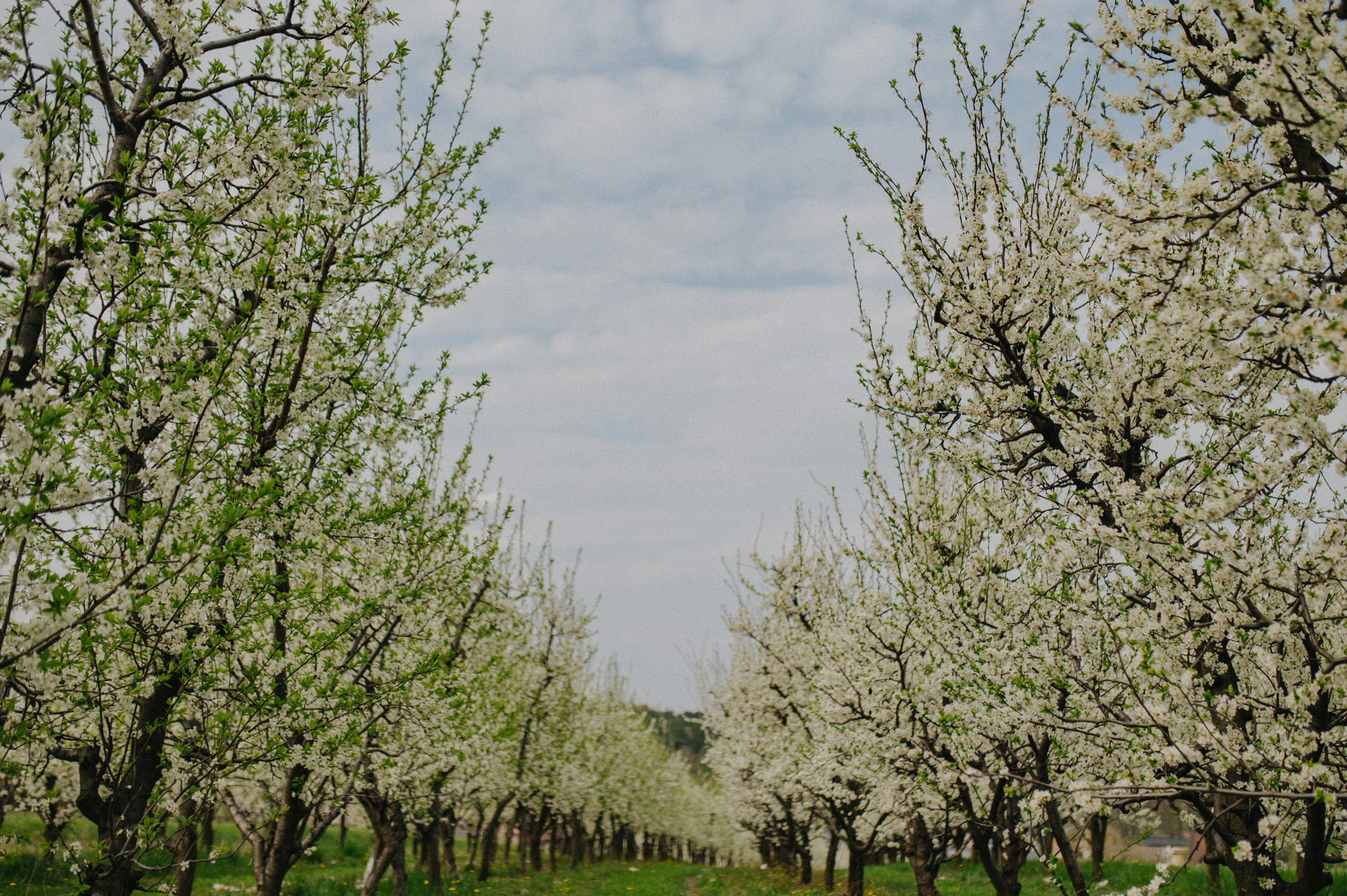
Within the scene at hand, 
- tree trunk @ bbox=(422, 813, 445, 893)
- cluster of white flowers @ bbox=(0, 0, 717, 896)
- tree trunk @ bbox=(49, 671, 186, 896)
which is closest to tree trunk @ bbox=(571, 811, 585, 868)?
tree trunk @ bbox=(422, 813, 445, 893)

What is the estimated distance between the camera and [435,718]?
9.88m

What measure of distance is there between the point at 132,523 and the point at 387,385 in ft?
9.26

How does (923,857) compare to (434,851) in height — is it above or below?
above

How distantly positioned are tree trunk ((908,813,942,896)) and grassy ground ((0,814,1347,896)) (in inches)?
63.8

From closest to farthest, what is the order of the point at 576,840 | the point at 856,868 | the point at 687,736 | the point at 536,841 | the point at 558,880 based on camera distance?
1. the point at 856,868
2. the point at 558,880
3. the point at 536,841
4. the point at 576,840
5. the point at 687,736

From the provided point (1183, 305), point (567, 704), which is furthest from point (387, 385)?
point (567, 704)

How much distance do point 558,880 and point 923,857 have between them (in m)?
16.1

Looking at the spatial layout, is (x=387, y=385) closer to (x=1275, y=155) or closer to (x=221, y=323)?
(x=221, y=323)

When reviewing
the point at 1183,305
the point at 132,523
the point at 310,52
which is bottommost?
the point at 132,523

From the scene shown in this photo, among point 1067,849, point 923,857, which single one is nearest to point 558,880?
point 923,857

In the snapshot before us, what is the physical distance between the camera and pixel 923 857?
10.2 meters

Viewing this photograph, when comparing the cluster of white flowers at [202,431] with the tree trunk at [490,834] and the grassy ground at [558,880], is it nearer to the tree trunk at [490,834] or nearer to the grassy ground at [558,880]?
the grassy ground at [558,880]

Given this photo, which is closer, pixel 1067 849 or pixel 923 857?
pixel 1067 849

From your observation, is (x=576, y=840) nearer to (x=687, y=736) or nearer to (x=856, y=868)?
(x=856, y=868)
